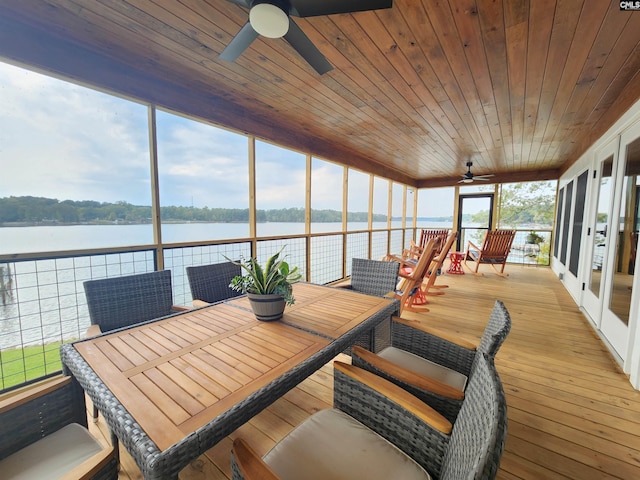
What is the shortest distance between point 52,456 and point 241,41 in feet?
6.79

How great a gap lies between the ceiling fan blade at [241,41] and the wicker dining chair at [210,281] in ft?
4.94

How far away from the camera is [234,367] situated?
3.49 ft

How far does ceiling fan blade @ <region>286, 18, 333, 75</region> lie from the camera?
1.41 m

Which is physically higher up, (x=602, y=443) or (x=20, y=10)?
(x=20, y=10)

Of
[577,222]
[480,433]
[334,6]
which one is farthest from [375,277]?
[577,222]

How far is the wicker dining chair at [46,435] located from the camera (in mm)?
917

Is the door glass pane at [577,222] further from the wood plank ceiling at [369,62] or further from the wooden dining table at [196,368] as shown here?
the wooden dining table at [196,368]

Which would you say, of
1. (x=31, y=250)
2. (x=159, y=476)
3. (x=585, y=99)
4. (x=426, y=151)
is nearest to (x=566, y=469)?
(x=159, y=476)

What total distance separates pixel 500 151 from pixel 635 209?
→ 2950 mm

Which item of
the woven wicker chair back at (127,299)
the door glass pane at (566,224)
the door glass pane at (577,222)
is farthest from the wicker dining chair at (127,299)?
the door glass pane at (566,224)

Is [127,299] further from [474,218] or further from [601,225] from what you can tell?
[474,218]

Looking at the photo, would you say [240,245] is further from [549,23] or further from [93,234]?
[549,23]

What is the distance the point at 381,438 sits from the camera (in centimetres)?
104

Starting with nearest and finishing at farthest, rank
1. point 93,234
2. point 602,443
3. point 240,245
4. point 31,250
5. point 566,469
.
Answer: point 566,469 < point 602,443 < point 31,250 < point 93,234 < point 240,245
